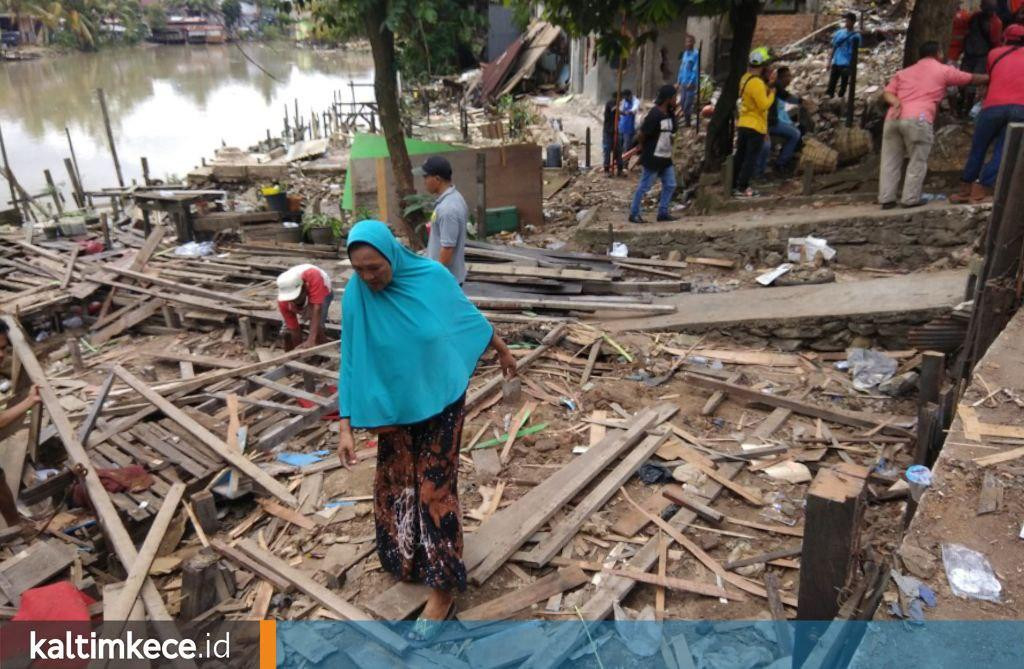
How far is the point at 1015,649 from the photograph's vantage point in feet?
Result: 7.16

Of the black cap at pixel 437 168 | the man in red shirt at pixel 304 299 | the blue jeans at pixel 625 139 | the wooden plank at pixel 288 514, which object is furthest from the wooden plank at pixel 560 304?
the blue jeans at pixel 625 139

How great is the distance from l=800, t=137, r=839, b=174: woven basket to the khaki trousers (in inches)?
56.6

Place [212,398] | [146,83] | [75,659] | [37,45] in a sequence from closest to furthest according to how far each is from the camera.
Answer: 1. [75,659]
2. [212,398]
3. [146,83]
4. [37,45]

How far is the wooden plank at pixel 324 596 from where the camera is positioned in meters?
3.00

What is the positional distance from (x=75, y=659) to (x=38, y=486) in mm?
1944

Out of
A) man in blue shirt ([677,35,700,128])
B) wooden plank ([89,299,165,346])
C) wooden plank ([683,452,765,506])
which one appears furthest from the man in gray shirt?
man in blue shirt ([677,35,700,128])

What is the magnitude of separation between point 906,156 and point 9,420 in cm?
832

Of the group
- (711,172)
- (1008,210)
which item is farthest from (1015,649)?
(711,172)

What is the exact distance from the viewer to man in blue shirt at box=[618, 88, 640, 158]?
13156mm

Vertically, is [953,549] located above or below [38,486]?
above

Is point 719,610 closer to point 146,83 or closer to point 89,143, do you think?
point 89,143

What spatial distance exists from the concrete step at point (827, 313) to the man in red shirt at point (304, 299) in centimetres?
267

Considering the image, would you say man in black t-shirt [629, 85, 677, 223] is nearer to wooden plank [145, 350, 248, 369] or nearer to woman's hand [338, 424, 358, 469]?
wooden plank [145, 350, 248, 369]

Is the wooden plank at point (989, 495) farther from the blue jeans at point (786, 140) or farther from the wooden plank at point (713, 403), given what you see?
the blue jeans at point (786, 140)
